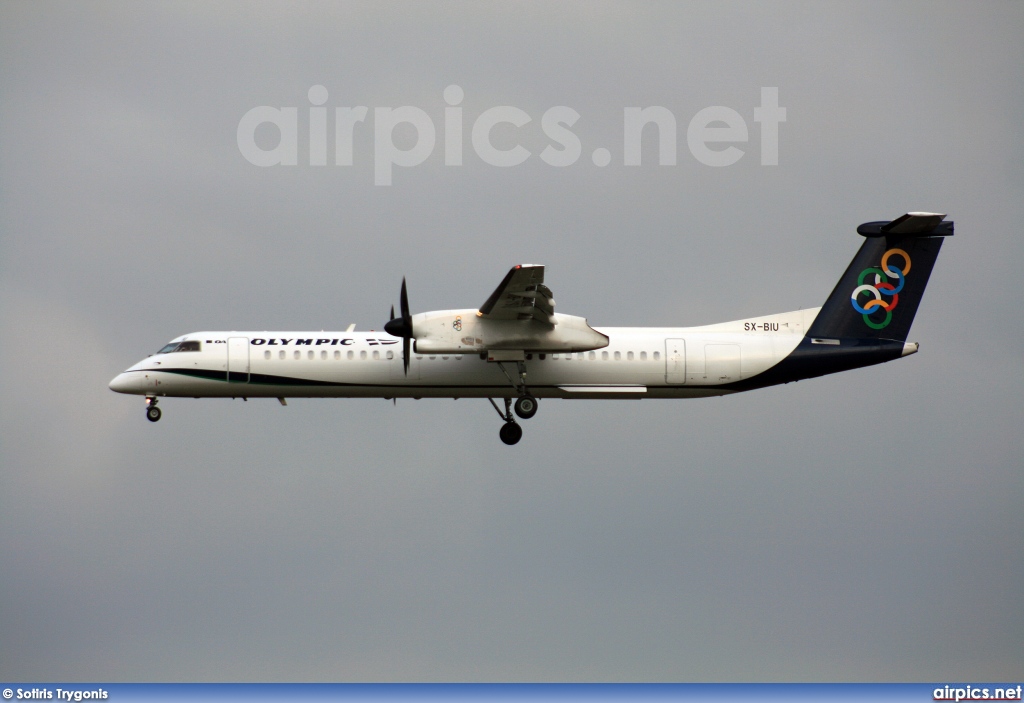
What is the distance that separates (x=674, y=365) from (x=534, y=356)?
3859mm

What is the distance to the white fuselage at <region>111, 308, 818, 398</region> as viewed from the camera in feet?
136

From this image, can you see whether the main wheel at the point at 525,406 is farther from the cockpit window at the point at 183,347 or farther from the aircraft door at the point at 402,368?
the cockpit window at the point at 183,347

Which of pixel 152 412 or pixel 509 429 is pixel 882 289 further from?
pixel 152 412

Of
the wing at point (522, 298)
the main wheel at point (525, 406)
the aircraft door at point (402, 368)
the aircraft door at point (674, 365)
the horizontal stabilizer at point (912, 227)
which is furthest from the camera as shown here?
the horizontal stabilizer at point (912, 227)

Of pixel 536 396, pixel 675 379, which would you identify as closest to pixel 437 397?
pixel 536 396

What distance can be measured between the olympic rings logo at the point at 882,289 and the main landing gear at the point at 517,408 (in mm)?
9607

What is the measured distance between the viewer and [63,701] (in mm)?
38844

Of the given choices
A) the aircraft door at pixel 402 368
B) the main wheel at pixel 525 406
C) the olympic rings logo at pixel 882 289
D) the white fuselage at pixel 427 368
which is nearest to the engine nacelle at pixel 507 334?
the white fuselage at pixel 427 368

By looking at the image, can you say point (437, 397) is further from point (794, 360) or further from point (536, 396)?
point (794, 360)

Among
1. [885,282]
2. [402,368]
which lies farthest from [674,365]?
[402,368]

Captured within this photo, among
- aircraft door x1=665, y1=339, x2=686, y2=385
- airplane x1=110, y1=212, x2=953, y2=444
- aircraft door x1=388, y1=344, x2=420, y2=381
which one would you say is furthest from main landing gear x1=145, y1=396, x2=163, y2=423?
aircraft door x1=665, y1=339, x2=686, y2=385

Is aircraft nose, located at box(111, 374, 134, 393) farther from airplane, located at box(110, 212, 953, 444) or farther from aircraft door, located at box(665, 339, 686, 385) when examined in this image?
aircraft door, located at box(665, 339, 686, 385)

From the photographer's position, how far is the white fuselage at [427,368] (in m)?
41.6

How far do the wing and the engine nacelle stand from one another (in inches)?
8.8
